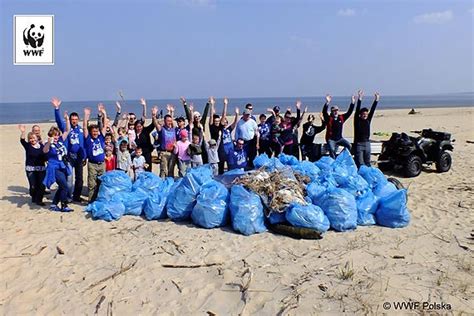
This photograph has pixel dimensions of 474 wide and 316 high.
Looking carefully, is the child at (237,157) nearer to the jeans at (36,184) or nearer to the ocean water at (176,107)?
the jeans at (36,184)

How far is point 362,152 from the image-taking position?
7.77 m

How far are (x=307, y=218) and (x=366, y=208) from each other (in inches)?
40.1

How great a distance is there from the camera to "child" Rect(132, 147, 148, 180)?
666 centimetres

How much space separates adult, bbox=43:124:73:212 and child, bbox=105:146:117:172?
589mm

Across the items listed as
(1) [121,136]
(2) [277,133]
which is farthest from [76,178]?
(2) [277,133]

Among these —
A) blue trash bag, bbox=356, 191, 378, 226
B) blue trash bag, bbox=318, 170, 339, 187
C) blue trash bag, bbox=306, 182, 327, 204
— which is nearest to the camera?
blue trash bag, bbox=356, 191, 378, 226

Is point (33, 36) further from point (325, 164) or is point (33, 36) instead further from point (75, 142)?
point (325, 164)

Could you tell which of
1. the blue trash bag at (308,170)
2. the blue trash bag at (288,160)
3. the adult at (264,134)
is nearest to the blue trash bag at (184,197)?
the blue trash bag at (308,170)

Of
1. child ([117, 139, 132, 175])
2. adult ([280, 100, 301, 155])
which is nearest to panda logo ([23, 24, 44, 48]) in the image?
child ([117, 139, 132, 175])

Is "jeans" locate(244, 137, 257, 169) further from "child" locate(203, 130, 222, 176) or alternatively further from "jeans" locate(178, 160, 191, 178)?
"jeans" locate(178, 160, 191, 178)

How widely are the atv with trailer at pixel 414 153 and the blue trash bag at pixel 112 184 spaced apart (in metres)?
5.35

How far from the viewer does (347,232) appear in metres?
5.24

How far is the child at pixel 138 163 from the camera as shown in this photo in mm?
6659

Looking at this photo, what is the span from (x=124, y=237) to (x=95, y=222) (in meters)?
0.74
